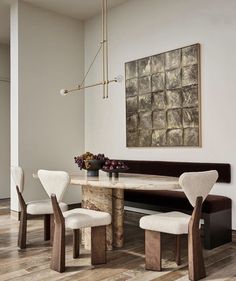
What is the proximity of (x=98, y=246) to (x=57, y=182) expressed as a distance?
2.29 ft

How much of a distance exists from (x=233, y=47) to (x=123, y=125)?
6.83ft

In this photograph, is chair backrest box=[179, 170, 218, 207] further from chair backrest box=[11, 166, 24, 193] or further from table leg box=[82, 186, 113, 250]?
chair backrest box=[11, 166, 24, 193]

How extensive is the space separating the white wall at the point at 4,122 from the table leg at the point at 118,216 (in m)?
4.35

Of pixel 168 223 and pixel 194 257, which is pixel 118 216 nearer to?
pixel 168 223

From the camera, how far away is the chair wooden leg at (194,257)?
261 cm

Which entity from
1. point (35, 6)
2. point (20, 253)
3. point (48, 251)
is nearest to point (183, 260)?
point (48, 251)

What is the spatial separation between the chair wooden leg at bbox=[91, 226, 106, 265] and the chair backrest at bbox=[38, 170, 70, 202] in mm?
451

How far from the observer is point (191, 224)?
8.54 ft

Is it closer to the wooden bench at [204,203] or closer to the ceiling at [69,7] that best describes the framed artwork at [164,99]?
the wooden bench at [204,203]

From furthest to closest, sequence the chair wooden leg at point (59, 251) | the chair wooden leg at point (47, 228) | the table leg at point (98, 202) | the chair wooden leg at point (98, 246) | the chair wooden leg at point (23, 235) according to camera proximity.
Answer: the chair wooden leg at point (47, 228)
the chair wooden leg at point (23, 235)
the table leg at point (98, 202)
the chair wooden leg at point (98, 246)
the chair wooden leg at point (59, 251)

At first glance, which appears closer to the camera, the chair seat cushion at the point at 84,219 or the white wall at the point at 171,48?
the chair seat cushion at the point at 84,219

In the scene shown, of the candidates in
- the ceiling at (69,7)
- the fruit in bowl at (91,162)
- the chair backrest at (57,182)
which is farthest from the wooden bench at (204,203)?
the ceiling at (69,7)

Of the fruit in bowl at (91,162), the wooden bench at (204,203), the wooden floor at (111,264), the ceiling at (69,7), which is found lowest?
the wooden floor at (111,264)

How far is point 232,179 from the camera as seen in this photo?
3.83 m
